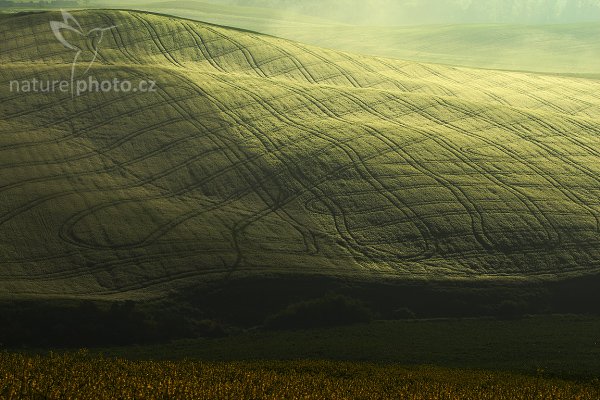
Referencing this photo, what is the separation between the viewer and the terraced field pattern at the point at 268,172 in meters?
43.2

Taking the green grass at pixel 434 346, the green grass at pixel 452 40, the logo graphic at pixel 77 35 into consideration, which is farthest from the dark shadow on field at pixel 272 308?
the green grass at pixel 452 40

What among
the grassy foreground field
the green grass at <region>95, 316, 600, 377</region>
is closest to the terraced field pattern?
the green grass at <region>95, 316, 600, 377</region>

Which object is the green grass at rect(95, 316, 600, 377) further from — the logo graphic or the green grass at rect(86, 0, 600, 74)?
the green grass at rect(86, 0, 600, 74)

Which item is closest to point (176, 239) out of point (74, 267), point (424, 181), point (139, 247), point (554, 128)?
point (139, 247)

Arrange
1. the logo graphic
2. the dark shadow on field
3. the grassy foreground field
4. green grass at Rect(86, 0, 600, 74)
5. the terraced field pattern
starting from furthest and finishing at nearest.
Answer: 1. green grass at Rect(86, 0, 600, 74)
2. the logo graphic
3. the terraced field pattern
4. the dark shadow on field
5. the grassy foreground field

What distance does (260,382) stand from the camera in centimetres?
2233

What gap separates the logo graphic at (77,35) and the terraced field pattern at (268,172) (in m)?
1.02

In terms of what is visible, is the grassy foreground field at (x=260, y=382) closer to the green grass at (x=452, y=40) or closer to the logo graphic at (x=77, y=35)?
the logo graphic at (x=77, y=35)

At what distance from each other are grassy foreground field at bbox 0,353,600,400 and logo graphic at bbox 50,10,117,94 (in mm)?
49025

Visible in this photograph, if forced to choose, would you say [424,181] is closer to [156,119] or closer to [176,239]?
[176,239]

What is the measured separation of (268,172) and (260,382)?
107ft

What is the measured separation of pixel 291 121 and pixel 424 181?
14.1m

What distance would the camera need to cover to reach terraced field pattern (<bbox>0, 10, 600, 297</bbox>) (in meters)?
43.2

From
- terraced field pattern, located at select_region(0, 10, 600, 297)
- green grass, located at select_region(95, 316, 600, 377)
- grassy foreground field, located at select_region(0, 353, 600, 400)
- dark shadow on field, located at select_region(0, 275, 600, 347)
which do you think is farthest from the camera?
terraced field pattern, located at select_region(0, 10, 600, 297)
